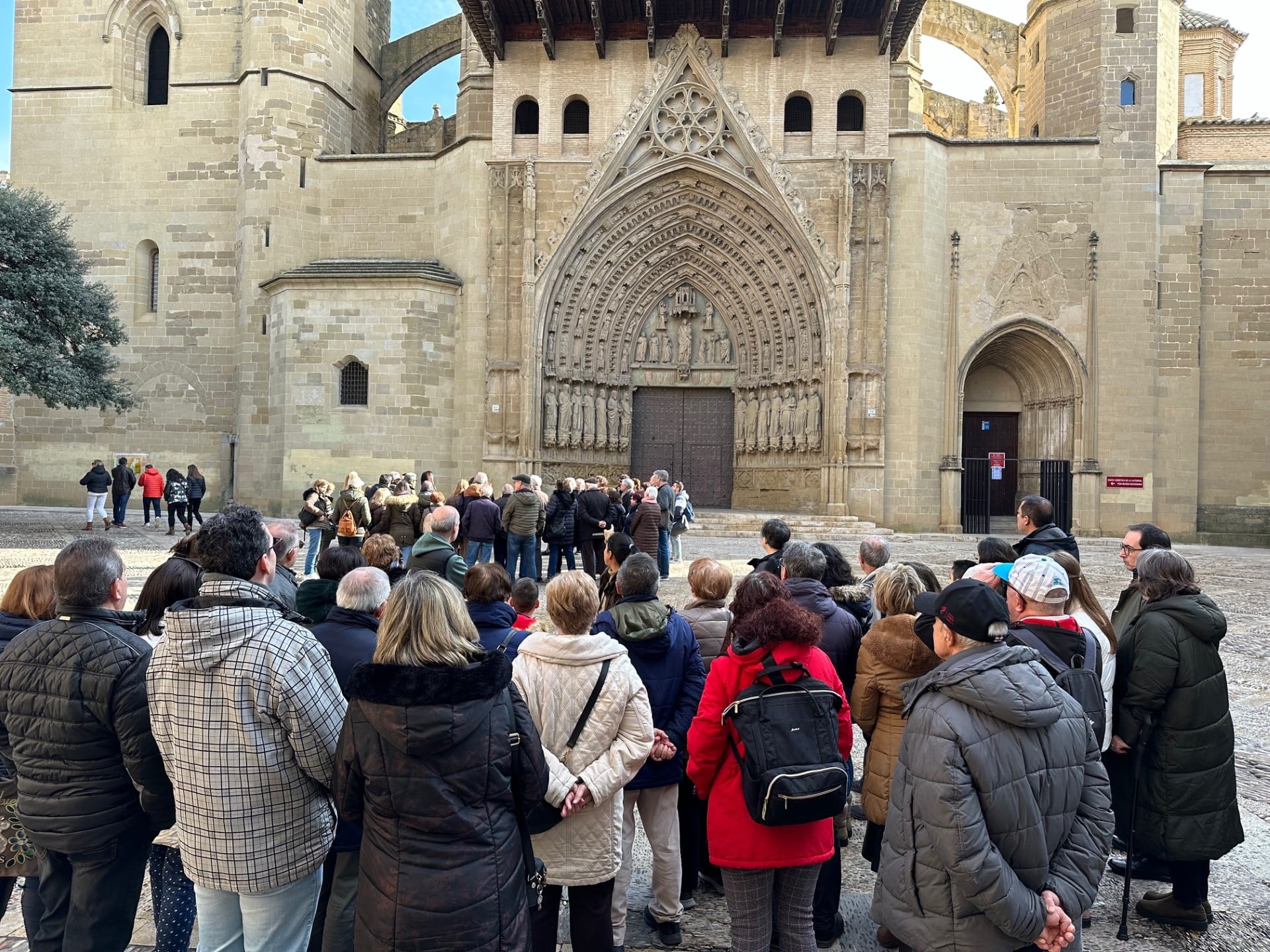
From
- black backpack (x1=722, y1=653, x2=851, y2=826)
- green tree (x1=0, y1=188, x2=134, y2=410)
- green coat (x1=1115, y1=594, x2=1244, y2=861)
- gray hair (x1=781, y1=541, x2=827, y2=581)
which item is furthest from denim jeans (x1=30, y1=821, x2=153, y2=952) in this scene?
green tree (x1=0, y1=188, x2=134, y2=410)

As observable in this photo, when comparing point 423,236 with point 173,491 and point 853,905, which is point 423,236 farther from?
point 853,905

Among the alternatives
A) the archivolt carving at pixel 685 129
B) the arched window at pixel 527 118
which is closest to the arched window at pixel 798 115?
the archivolt carving at pixel 685 129

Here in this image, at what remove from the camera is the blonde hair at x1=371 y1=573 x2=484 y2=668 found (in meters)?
2.41

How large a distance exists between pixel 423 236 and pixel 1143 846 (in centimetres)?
2099

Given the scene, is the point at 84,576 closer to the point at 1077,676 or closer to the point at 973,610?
the point at 973,610

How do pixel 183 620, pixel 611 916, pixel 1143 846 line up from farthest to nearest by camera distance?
pixel 1143 846
pixel 611 916
pixel 183 620

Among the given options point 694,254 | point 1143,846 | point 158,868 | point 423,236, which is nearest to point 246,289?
point 423,236

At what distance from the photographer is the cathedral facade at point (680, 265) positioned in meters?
19.9

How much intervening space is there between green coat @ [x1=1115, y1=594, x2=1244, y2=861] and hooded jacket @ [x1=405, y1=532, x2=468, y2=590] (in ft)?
12.5

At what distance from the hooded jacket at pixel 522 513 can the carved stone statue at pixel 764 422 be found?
38.1ft

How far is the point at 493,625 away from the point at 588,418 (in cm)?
1793

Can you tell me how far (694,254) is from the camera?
860 inches

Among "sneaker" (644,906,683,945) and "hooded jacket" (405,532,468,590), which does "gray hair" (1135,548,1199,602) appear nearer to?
"sneaker" (644,906,683,945)

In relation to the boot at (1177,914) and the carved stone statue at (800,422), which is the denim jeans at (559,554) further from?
the carved stone statue at (800,422)
